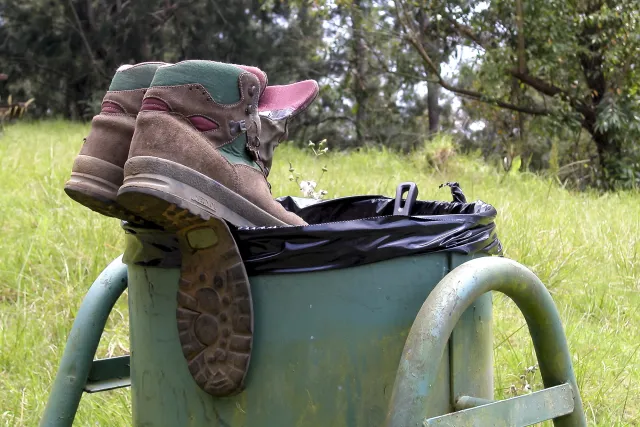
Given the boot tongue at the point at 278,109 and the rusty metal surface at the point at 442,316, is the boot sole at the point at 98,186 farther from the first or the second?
the rusty metal surface at the point at 442,316

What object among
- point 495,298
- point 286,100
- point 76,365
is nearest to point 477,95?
point 495,298

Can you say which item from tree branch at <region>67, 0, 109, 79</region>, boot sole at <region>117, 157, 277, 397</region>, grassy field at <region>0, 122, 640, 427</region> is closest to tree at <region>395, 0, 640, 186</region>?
grassy field at <region>0, 122, 640, 427</region>

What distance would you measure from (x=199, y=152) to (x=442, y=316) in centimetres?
50

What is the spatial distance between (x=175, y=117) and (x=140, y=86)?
0.79 feet

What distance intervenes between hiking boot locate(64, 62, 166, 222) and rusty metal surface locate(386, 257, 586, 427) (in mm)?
565

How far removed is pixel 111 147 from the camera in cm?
145

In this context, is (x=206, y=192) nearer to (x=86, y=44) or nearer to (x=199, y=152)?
(x=199, y=152)

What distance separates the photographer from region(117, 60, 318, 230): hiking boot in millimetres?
1190

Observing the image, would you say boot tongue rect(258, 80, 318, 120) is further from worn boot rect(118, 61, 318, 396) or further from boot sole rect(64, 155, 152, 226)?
boot sole rect(64, 155, 152, 226)

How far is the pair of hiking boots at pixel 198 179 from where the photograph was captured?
3.90 feet

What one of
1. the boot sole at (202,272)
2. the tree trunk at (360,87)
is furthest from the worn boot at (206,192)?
the tree trunk at (360,87)

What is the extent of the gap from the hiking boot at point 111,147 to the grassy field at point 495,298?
100cm

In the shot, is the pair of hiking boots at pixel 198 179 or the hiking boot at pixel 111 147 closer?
the pair of hiking boots at pixel 198 179

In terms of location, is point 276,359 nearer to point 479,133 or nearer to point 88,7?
point 88,7
